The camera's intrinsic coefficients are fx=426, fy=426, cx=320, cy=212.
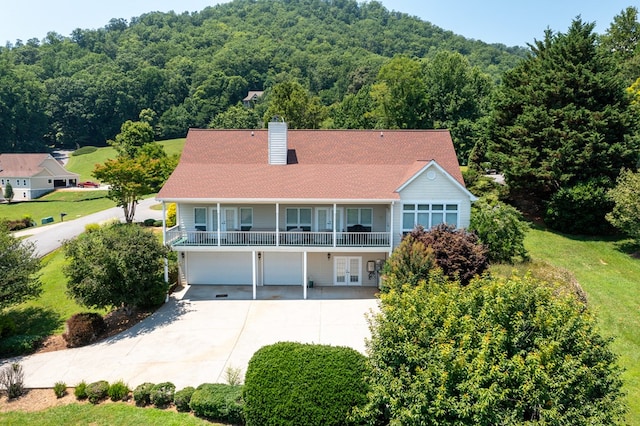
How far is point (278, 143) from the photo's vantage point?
25.6 metres

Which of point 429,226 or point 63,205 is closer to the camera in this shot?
point 429,226

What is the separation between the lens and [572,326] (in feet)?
33.2

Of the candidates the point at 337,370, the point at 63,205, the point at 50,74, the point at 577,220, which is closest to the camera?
the point at 337,370

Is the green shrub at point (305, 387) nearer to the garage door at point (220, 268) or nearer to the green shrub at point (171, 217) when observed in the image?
the garage door at point (220, 268)

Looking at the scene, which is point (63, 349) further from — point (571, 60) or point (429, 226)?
point (571, 60)

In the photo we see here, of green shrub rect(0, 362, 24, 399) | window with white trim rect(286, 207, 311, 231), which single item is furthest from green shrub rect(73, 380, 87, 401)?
window with white trim rect(286, 207, 311, 231)

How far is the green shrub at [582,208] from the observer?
26.8 metres

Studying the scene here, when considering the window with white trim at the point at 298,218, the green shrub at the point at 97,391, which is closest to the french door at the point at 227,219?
the window with white trim at the point at 298,218

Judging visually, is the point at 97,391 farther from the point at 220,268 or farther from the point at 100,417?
the point at 220,268

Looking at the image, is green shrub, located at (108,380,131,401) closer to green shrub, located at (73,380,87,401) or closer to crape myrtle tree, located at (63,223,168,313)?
green shrub, located at (73,380,87,401)

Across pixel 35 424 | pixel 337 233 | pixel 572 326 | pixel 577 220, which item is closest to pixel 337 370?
pixel 572 326

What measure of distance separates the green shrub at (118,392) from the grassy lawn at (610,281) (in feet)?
49.1

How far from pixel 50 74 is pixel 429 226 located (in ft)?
512

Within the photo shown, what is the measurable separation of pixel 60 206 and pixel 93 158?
138 ft
